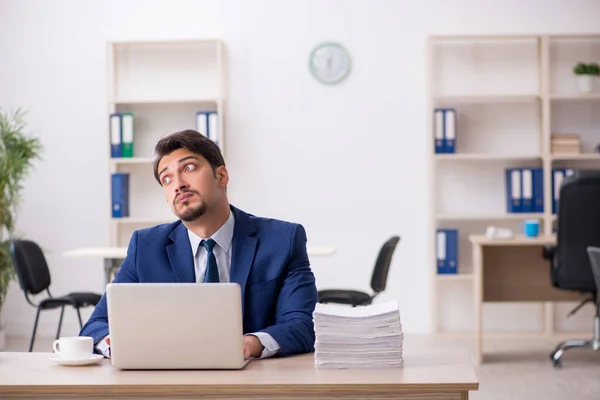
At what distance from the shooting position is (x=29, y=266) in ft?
17.7

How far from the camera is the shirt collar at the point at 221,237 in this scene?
2625mm

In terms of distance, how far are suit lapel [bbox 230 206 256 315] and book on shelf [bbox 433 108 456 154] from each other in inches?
164

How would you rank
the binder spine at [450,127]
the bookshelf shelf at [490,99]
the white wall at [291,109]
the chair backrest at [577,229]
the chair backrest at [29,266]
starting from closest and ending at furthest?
the chair backrest at [577,229]
the chair backrest at [29,266]
the binder spine at [450,127]
the bookshelf shelf at [490,99]
the white wall at [291,109]

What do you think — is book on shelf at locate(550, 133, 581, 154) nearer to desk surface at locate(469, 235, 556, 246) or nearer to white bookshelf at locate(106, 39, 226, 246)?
desk surface at locate(469, 235, 556, 246)

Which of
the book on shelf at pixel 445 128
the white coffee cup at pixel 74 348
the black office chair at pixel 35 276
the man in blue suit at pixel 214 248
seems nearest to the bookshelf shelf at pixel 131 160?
the black office chair at pixel 35 276

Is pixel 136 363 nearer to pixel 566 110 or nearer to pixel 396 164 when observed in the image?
pixel 396 164

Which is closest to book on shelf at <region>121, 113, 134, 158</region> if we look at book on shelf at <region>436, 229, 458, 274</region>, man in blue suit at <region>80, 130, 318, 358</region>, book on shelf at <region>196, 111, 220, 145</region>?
book on shelf at <region>196, 111, 220, 145</region>

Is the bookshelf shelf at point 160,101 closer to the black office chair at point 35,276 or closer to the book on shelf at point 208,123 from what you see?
the book on shelf at point 208,123

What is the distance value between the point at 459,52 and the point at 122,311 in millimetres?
5225

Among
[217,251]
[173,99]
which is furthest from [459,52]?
[217,251]

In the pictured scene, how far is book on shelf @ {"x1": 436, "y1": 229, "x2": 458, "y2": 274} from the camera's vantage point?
6648 mm

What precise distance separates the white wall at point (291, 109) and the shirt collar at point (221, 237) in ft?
14.1

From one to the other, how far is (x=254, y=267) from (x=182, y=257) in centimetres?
21

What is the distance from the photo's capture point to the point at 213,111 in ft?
22.5
